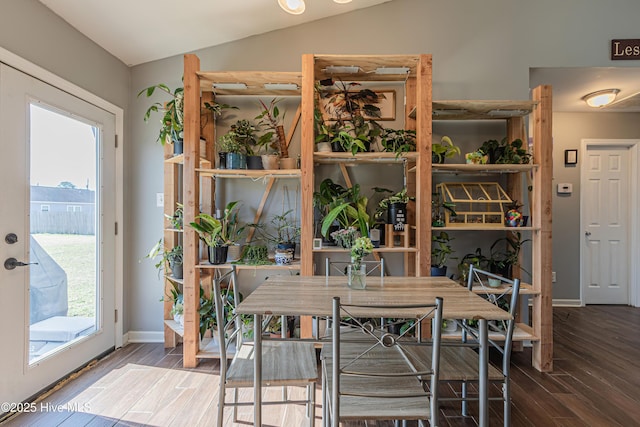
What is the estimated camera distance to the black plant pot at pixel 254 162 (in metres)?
2.59

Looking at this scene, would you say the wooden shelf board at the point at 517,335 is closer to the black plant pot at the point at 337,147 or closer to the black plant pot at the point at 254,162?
the black plant pot at the point at 337,147

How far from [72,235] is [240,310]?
5.84ft

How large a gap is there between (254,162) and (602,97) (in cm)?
378

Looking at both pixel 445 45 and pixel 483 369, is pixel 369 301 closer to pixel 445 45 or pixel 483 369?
pixel 483 369

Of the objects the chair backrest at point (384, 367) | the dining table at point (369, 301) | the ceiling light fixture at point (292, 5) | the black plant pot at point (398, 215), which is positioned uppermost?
the ceiling light fixture at point (292, 5)

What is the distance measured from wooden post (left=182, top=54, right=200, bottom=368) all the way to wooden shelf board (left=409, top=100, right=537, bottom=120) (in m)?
1.80

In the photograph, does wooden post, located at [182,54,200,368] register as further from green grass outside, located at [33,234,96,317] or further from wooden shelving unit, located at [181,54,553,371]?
green grass outside, located at [33,234,96,317]

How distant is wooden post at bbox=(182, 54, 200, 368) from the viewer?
243cm

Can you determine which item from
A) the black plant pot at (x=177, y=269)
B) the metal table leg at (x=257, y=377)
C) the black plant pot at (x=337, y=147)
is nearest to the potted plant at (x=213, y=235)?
the black plant pot at (x=177, y=269)

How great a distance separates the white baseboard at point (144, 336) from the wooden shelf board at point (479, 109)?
3.05 meters

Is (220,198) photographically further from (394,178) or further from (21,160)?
(394,178)

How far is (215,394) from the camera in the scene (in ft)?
6.96

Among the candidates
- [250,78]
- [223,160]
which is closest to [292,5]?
[250,78]

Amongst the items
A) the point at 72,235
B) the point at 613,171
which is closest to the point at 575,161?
the point at 613,171
